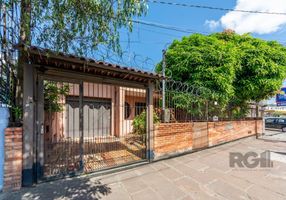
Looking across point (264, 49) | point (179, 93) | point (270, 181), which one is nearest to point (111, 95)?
point (179, 93)

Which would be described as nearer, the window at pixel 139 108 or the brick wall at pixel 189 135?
the window at pixel 139 108

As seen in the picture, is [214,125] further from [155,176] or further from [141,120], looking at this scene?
[155,176]

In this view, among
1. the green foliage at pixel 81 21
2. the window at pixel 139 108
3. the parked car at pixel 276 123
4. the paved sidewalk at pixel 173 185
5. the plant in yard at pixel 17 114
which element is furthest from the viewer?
the parked car at pixel 276 123

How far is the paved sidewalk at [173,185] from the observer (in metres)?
3.72

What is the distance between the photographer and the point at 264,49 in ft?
34.0

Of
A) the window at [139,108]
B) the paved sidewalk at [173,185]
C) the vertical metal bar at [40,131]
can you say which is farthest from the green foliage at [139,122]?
the vertical metal bar at [40,131]

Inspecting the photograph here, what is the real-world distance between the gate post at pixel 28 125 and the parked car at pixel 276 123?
2105 centimetres

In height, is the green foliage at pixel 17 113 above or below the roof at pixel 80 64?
below

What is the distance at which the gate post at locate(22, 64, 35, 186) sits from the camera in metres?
→ 3.75

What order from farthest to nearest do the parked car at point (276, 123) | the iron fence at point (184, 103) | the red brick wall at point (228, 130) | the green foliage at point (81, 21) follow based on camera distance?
the parked car at point (276, 123), the red brick wall at point (228, 130), the iron fence at point (184, 103), the green foliage at point (81, 21)

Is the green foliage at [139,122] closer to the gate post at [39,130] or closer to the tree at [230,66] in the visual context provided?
the gate post at [39,130]

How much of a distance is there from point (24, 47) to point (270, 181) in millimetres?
6151

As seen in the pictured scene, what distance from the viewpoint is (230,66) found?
28.6 ft

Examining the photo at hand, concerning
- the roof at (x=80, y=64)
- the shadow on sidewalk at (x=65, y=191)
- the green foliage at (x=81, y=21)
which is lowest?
the shadow on sidewalk at (x=65, y=191)
